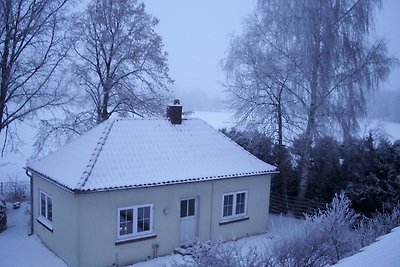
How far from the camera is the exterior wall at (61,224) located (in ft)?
39.8

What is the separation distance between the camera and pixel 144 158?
13758mm

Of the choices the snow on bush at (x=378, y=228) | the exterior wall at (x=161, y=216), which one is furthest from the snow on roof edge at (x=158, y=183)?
the snow on bush at (x=378, y=228)

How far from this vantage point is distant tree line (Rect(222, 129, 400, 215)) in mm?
17641

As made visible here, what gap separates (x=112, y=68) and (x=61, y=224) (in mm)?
10180

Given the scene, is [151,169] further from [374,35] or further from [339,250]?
[374,35]

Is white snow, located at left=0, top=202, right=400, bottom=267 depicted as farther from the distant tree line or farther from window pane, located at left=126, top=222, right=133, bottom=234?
the distant tree line

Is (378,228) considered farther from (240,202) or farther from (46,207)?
(46,207)

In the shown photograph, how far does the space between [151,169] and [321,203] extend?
32.5 ft

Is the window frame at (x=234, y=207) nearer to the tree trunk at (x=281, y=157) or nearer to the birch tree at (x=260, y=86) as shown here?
the tree trunk at (x=281, y=157)

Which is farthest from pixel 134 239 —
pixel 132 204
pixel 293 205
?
pixel 293 205

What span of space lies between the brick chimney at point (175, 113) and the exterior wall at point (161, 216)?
3309mm

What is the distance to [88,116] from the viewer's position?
2080 cm

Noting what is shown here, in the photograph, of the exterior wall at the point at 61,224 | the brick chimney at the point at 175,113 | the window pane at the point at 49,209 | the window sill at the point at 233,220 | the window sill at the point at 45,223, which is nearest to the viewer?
the exterior wall at the point at 61,224

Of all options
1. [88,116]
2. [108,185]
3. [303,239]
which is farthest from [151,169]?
[88,116]
